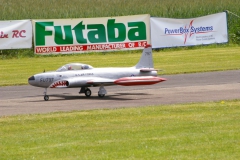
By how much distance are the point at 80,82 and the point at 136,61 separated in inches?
451

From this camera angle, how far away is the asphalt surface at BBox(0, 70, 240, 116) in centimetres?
2211

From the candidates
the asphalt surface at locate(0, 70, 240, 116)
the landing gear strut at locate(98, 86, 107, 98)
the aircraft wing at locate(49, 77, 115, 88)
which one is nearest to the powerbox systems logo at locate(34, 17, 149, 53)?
the asphalt surface at locate(0, 70, 240, 116)

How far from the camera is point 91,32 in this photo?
3872 cm

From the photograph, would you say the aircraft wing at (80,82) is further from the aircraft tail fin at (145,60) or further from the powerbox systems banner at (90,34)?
the powerbox systems banner at (90,34)

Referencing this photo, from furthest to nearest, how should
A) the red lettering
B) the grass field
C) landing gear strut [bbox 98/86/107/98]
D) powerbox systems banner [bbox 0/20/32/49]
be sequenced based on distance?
the red lettering
powerbox systems banner [bbox 0/20/32/49]
landing gear strut [bbox 98/86/107/98]
the grass field

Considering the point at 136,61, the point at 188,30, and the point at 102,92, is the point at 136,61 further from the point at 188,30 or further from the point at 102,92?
the point at 102,92

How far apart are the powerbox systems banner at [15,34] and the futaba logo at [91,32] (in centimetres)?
54

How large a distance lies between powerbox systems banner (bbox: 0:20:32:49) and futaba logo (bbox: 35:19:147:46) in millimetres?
542

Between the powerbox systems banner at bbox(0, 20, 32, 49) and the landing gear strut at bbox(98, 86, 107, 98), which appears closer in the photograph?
the landing gear strut at bbox(98, 86, 107, 98)

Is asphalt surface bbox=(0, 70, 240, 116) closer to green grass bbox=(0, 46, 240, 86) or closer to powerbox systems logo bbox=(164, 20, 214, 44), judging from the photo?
green grass bbox=(0, 46, 240, 86)

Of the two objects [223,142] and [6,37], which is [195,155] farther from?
[6,37]

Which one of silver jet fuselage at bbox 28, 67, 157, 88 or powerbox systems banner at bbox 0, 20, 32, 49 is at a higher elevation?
powerbox systems banner at bbox 0, 20, 32, 49

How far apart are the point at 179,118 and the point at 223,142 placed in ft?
12.2

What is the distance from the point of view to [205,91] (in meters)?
25.2
